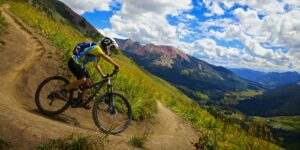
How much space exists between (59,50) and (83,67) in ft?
30.0

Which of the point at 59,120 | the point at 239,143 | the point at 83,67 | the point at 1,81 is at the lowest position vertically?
the point at 239,143

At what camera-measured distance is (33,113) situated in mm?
11461

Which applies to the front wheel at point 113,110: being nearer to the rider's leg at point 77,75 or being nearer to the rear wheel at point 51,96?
the rider's leg at point 77,75

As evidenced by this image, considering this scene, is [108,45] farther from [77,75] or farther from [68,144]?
[68,144]

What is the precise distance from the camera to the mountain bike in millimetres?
11781

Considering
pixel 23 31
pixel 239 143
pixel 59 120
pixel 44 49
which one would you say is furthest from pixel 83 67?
pixel 23 31

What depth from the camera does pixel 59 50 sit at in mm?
20141

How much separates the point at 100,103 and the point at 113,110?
0.58 m

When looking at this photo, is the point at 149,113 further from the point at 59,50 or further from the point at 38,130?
the point at 38,130

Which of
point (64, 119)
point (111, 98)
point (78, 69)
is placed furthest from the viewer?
point (64, 119)

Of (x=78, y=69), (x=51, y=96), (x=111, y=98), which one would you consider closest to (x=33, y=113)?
(x=51, y=96)

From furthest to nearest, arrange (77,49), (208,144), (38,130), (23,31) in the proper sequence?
(23,31) < (208,144) < (77,49) < (38,130)

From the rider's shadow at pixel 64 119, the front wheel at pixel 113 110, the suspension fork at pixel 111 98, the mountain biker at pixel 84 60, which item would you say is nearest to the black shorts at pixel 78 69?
the mountain biker at pixel 84 60

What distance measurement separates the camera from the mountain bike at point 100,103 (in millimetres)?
11781
